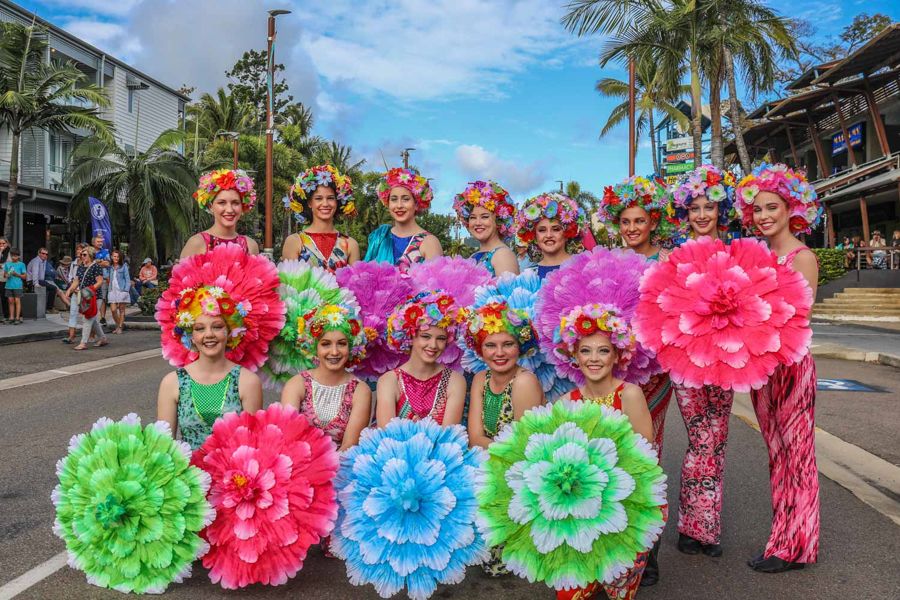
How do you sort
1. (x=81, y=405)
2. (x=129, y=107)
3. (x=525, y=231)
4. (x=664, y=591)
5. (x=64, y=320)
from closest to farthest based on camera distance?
(x=664, y=591), (x=525, y=231), (x=81, y=405), (x=64, y=320), (x=129, y=107)

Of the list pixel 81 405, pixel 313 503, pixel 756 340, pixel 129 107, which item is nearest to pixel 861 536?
pixel 756 340

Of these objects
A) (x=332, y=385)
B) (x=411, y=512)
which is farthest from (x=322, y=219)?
(x=411, y=512)

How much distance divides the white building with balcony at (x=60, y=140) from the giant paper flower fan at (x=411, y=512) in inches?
945

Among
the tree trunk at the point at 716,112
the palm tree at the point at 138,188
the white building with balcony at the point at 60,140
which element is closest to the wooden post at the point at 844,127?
the tree trunk at the point at 716,112

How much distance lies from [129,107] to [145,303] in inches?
700

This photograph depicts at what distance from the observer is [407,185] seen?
5227 mm

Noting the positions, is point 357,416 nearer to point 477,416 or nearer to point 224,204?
point 477,416

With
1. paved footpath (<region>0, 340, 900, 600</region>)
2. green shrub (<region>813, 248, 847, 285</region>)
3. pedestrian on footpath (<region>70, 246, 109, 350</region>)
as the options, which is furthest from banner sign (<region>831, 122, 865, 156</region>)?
pedestrian on footpath (<region>70, 246, 109, 350</region>)

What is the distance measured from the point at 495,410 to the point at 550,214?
136cm

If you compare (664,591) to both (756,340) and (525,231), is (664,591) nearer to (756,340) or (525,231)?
(756,340)

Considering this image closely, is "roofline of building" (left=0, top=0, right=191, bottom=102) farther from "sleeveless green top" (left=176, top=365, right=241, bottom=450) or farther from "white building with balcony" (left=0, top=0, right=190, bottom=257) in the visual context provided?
"sleeveless green top" (left=176, top=365, right=241, bottom=450)

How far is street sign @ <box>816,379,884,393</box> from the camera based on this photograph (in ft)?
31.8

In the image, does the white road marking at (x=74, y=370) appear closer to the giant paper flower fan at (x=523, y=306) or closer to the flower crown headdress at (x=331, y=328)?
the flower crown headdress at (x=331, y=328)

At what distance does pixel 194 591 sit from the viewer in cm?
352
